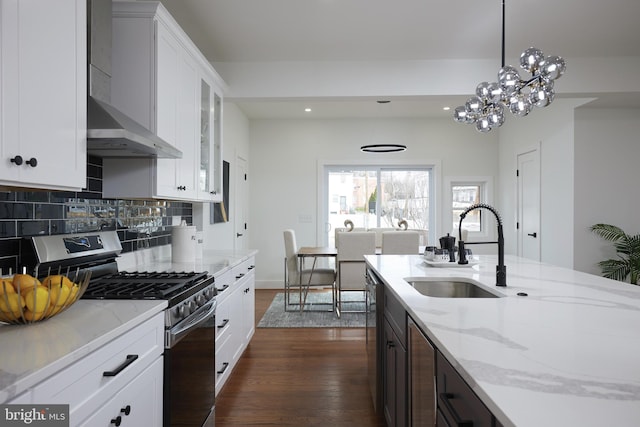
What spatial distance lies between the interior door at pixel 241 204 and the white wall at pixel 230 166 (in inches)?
5.4

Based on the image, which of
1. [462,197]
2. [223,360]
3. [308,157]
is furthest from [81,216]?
[462,197]

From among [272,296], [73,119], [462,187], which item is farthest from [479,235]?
[73,119]

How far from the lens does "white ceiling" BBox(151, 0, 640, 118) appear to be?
2.79 meters

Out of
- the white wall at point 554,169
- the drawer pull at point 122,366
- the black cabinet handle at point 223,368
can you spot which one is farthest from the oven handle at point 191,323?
the white wall at point 554,169

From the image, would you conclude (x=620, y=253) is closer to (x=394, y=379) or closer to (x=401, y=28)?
(x=401, y=28)

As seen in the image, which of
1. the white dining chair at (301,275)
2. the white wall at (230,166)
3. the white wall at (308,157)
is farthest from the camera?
the white wall at (308,157)

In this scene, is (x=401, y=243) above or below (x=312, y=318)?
above

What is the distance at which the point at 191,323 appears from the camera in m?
1.81

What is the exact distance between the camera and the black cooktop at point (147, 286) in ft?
5.28

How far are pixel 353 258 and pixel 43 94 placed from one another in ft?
11.8

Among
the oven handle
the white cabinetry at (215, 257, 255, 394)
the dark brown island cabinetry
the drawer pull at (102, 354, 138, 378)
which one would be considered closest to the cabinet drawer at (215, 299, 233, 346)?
the white cabinetry at (215, 257, 255, 394)

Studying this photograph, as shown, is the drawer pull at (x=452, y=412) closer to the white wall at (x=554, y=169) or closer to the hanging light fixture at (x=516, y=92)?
the hanging light fixture at (x=516, y=92)

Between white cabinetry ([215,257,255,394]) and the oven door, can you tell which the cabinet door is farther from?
white cabinetry ([215,257,255,394])

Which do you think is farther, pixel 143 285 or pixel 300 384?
pixel 300 384
